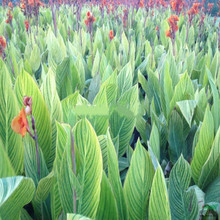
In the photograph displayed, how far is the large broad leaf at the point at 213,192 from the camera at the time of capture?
70 centimetres

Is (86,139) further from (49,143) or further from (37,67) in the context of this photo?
(37,67)

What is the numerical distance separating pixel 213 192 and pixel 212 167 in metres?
0.06

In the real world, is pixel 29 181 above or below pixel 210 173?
above

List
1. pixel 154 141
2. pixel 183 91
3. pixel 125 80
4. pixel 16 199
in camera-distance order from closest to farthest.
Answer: pixel 16 199 → pixel 154 141 → pixel 183 91 → pixel 125 80

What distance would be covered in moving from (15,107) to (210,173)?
0.51 m

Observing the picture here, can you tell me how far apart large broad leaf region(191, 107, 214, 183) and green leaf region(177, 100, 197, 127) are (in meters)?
0.17

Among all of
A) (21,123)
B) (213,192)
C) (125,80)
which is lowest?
(213,192)

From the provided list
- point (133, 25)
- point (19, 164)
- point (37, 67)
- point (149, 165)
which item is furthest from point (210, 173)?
point (133, 25)

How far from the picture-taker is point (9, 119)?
0.70 metres

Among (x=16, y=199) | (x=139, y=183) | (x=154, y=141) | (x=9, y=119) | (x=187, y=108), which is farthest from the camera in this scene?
(x=187, y=108)

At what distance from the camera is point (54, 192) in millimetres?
625

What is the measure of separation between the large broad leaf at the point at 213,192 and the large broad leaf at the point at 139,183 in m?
0.20

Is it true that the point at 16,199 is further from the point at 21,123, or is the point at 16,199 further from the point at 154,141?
the point at 154,141

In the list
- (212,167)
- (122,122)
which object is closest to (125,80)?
(122,122)
